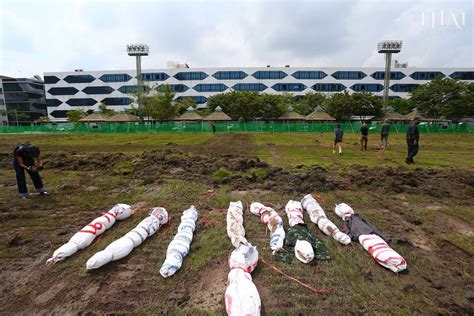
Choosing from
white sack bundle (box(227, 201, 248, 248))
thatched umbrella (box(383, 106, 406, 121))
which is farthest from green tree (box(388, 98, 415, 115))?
white sack bundle (box(227, 201, 248, 248))

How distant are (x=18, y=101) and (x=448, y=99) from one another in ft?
325

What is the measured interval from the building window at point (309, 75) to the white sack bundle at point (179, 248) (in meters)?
66.8

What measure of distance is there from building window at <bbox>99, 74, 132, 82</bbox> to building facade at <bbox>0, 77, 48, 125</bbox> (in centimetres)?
2298

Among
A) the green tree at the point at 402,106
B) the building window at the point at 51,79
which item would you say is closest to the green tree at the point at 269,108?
the green tree at the point at 402,106

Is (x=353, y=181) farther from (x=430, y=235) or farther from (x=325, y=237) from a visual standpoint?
(x=325, y=237)

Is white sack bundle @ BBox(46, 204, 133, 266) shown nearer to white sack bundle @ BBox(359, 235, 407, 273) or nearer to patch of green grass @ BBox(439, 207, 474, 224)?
white sack bundle @ BBox(359, 235, 407, 273)

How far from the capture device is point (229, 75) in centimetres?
6538

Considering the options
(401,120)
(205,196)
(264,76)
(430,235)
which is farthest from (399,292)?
(264,76)

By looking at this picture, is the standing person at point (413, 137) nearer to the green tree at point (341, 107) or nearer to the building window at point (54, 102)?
the green tree at point (341, 107)

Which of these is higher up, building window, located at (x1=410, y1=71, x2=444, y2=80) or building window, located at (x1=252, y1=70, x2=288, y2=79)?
building window, located at (x1=252, y1=70, x2=288, y2=79)

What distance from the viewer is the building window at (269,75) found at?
64.9 metres

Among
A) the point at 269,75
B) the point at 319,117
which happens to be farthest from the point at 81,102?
the point at 319,117

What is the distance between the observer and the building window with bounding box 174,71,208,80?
214ft

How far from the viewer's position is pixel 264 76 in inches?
2562
